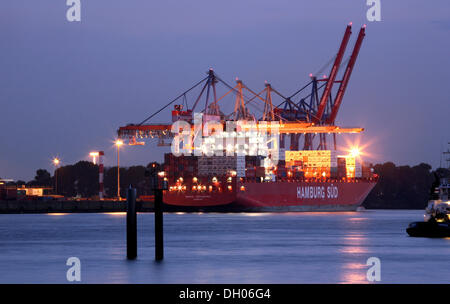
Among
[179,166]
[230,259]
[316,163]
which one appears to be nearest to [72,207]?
[179,166]

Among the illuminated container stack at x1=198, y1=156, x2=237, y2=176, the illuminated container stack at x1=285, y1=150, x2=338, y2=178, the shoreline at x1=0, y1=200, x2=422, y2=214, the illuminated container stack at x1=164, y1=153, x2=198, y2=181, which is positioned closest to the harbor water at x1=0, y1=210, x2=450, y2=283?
the illuminated container stack at x1=198, y1=156, x2=237, y2=176

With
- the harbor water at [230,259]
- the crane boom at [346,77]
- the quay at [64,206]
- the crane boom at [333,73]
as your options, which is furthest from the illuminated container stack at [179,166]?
the harbor water at [230,259]

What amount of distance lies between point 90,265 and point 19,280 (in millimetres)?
5910

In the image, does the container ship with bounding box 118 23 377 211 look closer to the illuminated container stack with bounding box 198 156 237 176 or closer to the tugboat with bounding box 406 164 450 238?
the illuminated container stack with bounding box 198 156 237 176

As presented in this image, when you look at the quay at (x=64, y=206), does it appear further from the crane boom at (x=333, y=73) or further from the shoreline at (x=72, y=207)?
the crane boom at (x=333, y=73)

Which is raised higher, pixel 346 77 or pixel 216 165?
pixel 346 77

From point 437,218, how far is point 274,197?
6654cm

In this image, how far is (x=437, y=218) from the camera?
57.2 metres

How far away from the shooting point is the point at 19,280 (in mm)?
31266

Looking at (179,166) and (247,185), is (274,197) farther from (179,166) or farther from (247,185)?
(179,166)

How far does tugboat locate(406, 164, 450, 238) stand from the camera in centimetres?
5478
